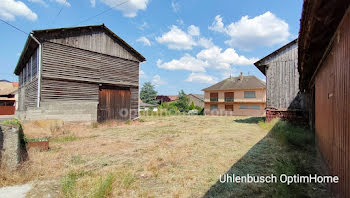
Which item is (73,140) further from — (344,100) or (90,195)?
(344,100)

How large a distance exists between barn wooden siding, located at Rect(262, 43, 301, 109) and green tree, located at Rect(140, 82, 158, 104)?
3502cm

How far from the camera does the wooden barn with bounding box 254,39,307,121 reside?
10359 mm

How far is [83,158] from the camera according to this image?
4.57 meters

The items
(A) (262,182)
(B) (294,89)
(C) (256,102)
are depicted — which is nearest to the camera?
(A) (262,182)

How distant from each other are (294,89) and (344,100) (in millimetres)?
9857

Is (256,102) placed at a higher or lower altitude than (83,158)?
higher

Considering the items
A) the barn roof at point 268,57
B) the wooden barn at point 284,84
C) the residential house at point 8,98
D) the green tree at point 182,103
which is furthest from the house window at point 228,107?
the residential house at point 8,98

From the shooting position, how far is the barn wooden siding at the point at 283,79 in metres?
10.5

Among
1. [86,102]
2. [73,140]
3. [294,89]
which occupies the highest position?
[294,89]

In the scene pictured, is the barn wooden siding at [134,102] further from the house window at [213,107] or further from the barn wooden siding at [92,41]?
the house window at [213,107]

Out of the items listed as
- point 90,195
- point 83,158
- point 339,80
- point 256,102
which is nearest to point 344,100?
point 339,80

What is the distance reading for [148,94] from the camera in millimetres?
44656

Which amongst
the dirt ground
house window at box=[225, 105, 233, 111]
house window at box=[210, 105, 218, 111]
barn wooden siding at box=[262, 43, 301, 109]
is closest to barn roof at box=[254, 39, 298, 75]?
barn wooden siding at box=[262, 43, 301, 109]

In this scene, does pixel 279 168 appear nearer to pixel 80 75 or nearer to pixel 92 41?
pixel 80 75
